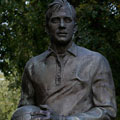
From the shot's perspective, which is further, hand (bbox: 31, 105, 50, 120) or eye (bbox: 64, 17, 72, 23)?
eye (bbox: 64, 17, 72, 23)

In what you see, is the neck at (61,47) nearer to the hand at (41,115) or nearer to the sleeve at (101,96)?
the sleeve at (101,96)

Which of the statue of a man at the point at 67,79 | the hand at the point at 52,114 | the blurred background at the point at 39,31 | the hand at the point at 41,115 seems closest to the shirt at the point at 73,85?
the statue of a man at the point at 67,79

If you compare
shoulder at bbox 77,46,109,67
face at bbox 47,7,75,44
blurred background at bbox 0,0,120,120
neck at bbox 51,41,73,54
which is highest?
face at bbox 47,7,75,44

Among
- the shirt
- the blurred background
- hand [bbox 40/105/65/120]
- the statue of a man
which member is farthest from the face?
the blurred background

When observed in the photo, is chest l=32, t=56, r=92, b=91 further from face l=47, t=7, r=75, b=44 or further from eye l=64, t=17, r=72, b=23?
eye l=64, t=17, r=72, b=23

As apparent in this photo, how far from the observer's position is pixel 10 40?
1467 centimetres

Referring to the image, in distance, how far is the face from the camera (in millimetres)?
5887

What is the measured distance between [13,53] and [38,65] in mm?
8713

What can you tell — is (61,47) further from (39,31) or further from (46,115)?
(39,31)

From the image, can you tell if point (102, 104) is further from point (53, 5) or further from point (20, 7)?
point (20, 7)

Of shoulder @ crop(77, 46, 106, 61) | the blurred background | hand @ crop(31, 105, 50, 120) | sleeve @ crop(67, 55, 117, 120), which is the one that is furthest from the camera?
the blurred background

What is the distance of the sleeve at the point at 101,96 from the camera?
564cm

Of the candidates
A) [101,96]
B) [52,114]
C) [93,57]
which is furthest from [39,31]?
[52,114]

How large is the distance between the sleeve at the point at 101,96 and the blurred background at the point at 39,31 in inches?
268
